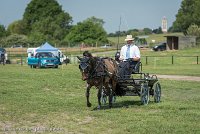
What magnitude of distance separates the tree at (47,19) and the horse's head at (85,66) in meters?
103

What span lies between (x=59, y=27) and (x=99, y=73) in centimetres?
11546

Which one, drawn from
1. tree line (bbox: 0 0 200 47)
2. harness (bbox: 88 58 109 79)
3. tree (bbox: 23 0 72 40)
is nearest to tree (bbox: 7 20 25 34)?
tree line (bbox: 0 0 200 47)

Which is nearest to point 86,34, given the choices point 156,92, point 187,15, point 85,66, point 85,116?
point 187,15

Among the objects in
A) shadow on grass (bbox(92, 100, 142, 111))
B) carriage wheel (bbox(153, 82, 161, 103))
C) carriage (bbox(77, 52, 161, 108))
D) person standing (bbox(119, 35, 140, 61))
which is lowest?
shadow on grass (bbox(92, 100, 142, 111))

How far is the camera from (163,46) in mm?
90812

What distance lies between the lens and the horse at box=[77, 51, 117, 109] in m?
14.4

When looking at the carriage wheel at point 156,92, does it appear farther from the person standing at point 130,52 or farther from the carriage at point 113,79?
the person standing at point 130,52

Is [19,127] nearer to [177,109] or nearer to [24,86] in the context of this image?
[177,109]

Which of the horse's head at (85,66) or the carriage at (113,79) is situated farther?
the carriage at (113,79)

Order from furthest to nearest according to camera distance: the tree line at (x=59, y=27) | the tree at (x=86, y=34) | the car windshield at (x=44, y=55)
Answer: the tree at (x=86, y=34)
the tree line at (x=59, y=27)
the car windshield at (x=44, y=55)

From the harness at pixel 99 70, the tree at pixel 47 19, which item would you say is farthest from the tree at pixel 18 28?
the harness at pixel 99 70

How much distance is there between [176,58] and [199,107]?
44379mm

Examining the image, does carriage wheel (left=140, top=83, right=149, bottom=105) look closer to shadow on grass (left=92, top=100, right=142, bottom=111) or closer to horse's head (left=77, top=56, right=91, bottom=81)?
shadow on grass (left=92, top=100, right=142, bottom=111)

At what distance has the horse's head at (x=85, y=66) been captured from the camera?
14320mm
